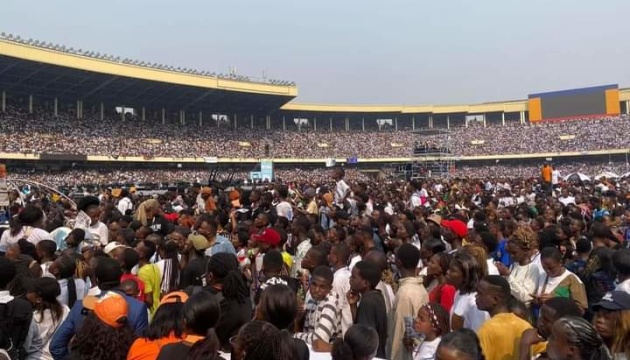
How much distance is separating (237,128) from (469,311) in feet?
170

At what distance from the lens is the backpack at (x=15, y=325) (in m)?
3.54

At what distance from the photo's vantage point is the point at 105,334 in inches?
130

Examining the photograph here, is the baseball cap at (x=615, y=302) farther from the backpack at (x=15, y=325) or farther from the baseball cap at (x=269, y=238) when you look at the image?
the backpack at (x=15, y=325)

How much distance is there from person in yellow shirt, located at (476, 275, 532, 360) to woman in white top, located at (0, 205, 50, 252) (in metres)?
5.81

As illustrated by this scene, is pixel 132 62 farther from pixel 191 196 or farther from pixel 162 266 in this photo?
pixel 162 266

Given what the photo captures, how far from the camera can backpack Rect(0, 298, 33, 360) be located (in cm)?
354

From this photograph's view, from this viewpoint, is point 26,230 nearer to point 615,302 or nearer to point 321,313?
point 321,313

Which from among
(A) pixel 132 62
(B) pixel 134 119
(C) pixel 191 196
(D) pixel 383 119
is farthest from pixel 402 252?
(D) pixel 383 119

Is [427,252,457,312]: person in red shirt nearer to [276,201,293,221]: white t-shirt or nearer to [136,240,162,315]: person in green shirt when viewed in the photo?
[136,240,162,315]: person in green shirt

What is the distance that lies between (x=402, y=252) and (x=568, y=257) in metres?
2.94

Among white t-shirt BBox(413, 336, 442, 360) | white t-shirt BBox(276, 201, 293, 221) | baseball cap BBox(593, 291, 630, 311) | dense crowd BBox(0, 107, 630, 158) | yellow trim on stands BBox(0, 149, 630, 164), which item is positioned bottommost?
white t-shirt BBox(413, 336, 442, 360)

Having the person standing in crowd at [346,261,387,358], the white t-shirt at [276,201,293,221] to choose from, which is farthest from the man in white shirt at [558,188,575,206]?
the person standing in crowd at [346,261,387,358]

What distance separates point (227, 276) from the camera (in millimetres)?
3932

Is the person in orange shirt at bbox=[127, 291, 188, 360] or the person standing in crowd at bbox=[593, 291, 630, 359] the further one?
the person in orange shirt at bbox=[127, 291, 188, 360]
